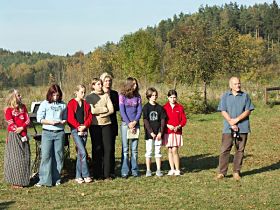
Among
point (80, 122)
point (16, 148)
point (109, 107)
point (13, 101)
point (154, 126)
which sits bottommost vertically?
point (16, 148)

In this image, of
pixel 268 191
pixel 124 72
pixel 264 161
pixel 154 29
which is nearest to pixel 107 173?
pixel 268 191

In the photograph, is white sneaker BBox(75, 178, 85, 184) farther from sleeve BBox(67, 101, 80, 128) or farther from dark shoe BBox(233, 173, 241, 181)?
dark shoe BBox(233, 173, 241, 181)

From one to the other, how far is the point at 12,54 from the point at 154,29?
27021mm

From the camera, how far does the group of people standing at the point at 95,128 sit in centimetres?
888

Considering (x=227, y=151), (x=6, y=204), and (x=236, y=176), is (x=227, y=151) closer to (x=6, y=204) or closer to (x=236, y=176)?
Result: (x=236, y=176)

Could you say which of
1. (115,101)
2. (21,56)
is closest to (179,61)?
(115,101)

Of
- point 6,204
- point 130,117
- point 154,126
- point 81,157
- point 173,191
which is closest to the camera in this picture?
point 6,204

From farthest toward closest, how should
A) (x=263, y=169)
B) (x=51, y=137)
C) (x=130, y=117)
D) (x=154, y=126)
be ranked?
(x=263, y=169) → (x=154, y=126) → (x=130, y=117) → (x=51, y=137)

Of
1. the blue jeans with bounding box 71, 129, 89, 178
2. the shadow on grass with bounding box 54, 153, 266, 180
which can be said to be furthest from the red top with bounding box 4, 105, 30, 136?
the shadow on grass with bounding box 54, 153, 266, 180

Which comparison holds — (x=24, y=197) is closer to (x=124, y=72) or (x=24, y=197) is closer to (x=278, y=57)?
(x=124, y=72)

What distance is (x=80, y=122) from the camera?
919 centimetres

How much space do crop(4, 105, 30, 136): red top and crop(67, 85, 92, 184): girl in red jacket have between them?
2.45 feet

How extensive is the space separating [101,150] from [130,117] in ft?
2.62

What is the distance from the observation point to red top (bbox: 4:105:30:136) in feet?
29.0
